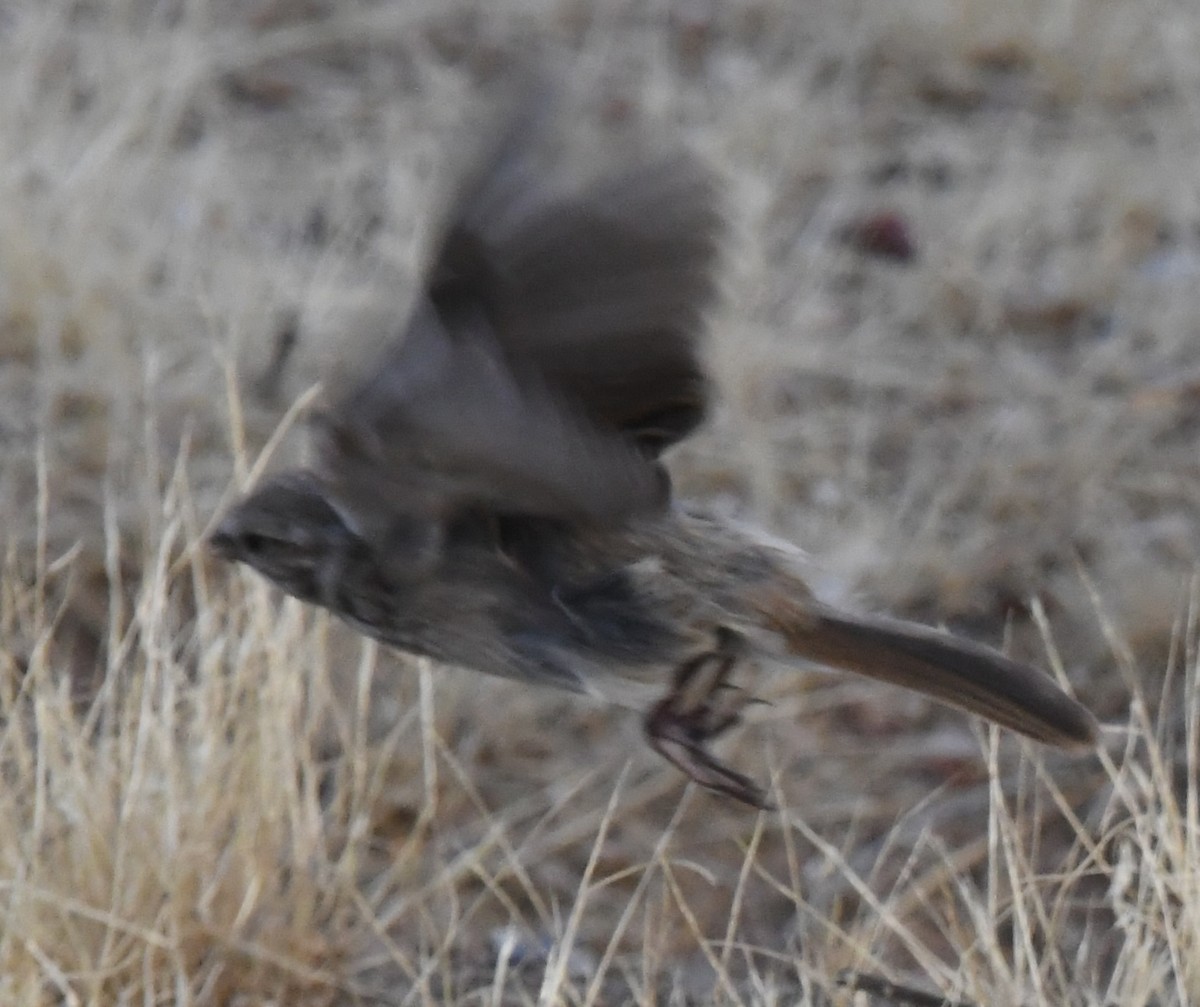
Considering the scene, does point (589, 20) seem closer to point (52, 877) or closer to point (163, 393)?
point (163, 393)

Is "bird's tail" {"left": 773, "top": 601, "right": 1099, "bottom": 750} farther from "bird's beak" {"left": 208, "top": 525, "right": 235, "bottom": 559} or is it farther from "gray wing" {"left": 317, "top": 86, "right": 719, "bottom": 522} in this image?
"bird's beak" {"left": 208, "top": 525, "right": 235, "bottom": 559}

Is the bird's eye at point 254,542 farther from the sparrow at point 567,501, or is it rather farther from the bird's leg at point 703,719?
the bird's leg at point 703,719

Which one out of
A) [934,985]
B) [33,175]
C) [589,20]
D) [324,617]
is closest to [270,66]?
[589,20]

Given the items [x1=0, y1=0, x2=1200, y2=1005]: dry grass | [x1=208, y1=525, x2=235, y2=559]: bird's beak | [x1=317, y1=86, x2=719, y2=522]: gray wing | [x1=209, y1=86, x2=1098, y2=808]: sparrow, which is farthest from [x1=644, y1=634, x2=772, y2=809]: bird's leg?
[x1=208, y1=525, x2=235, y2=559]: bird's beak

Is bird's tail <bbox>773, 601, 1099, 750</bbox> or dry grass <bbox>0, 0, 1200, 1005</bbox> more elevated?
bird's tail <bbox>773, 601, 1099, 750</bbox>

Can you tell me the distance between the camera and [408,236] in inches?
205

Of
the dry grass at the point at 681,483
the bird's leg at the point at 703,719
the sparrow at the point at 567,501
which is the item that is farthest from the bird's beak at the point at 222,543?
the bird's leg at the point at 703,719

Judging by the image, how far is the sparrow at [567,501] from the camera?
2123 millimetres

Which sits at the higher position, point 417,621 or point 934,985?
point 417,621

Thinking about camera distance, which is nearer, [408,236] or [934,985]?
[934,985]

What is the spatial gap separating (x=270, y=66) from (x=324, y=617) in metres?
3.31

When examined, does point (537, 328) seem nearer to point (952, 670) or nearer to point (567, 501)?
point (567, 501)

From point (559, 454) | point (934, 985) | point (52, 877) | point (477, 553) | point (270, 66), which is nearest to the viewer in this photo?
point (559, 454)

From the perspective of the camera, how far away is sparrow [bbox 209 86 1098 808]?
6.97 feet
